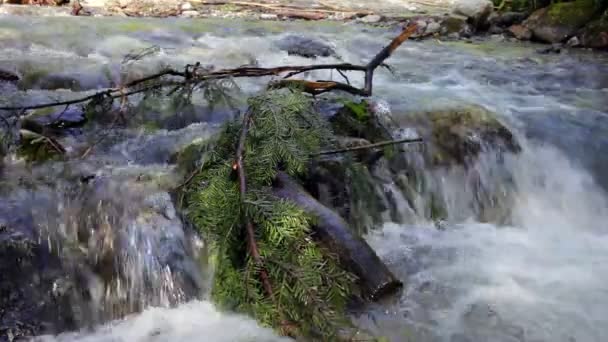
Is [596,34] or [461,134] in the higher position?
[596,34]

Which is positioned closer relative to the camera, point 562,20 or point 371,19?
point 562,20

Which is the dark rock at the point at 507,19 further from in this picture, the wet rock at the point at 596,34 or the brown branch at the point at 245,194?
the brown branch at the point at 245,194

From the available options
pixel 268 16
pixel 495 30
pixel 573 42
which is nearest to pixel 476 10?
pixel 495 30

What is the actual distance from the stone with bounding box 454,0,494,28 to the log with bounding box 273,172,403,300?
28.4 ft

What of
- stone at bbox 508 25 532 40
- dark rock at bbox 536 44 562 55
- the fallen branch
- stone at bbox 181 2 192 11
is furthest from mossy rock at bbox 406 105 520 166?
stone at bbox 181 2 192 11

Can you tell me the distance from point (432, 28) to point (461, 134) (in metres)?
6.05

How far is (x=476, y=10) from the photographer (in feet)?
36.2

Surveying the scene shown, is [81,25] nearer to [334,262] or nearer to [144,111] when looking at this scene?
[144,111]

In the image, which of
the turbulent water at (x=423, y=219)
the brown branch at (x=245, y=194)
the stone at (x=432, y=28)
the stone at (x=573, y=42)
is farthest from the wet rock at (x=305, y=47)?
the brown branch at (x=245, y=194)

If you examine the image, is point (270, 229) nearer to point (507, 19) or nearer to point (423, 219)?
point (423, 219)

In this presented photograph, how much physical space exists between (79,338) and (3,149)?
158cm

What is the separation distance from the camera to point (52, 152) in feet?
13.0

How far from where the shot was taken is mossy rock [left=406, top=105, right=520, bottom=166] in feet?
14.8

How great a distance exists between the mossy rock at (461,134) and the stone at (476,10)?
6181 millimetres
